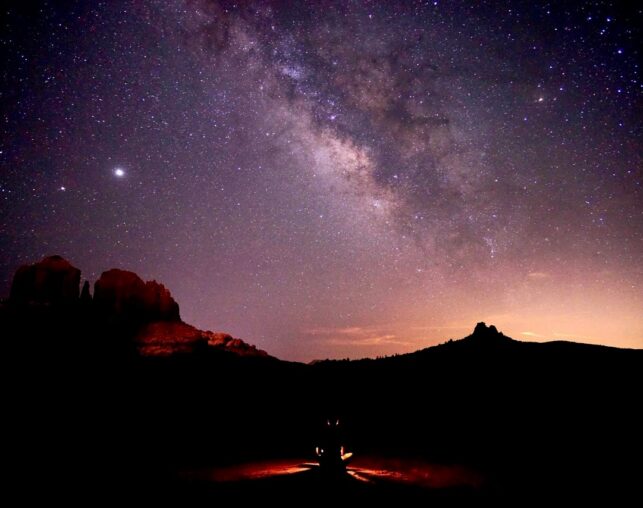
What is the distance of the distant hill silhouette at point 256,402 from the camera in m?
14.3

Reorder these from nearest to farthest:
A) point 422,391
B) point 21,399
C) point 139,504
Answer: point 139,504
point 21,399
point 422,391

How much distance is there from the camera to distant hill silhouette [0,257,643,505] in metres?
14.3

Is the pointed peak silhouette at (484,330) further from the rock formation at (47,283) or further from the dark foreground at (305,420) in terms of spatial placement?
the rock formation at (47,283)

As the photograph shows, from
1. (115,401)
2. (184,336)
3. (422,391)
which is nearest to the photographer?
(115,401)

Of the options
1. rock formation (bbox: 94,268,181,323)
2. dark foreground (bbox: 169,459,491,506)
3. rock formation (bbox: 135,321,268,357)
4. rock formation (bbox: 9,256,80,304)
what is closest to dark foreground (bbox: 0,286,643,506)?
dark foreground (bbox: 169,459,491,506)

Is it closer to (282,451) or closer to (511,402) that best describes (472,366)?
(511,402)

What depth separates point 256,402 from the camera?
93.0 feet

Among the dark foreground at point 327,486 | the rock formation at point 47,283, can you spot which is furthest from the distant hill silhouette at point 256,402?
the dark foreground at point 327,486

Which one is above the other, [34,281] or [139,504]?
[34,281]

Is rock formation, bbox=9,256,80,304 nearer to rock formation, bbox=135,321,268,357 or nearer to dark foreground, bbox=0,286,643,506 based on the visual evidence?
dark foreground, bbox=0,286,643,506

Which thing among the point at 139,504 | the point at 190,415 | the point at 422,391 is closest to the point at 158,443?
the point at 190,415

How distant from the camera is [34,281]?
3584 centimetres

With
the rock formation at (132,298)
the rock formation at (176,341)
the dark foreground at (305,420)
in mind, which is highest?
the rock formation at (132,298)

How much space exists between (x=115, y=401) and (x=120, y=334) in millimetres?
10579
